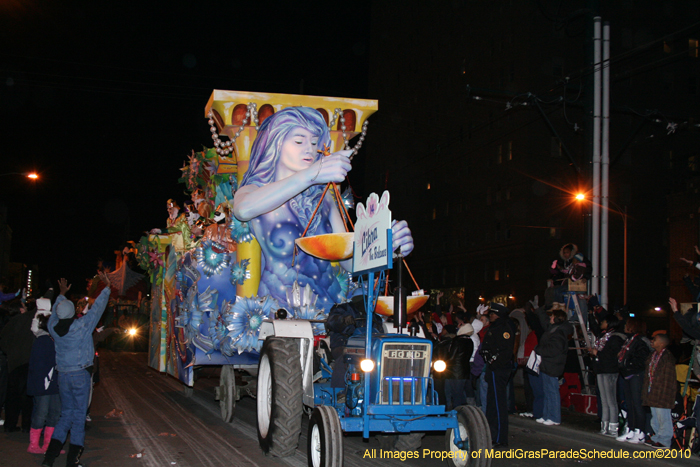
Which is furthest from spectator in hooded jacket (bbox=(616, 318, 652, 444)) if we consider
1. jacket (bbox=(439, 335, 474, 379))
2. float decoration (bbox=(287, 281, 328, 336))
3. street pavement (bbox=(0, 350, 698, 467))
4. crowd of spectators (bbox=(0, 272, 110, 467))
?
crowd of spectators (bbox=(0, 272, 110, 467))

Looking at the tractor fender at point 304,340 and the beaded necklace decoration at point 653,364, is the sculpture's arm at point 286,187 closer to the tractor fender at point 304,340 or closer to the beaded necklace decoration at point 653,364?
the tractor fender at point 304,340

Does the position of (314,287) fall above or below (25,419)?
above

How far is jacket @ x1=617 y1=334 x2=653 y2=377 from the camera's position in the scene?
8820 mm

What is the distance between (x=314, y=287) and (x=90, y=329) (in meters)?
3.66

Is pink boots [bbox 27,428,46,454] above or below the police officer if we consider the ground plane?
below

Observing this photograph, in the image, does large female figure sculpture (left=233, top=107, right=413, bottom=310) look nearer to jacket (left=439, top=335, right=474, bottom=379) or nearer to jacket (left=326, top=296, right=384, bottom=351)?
jacket (left=439, top=335, right=474, bottom=379)

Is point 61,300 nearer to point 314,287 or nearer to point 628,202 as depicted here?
point 314,287

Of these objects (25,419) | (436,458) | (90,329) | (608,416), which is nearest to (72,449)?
(90,329)

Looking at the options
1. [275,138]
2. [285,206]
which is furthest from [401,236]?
[275,138]

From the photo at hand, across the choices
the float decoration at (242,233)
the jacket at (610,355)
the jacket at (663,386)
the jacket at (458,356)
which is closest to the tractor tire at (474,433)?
the jacket at (663,386)

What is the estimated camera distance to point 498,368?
28.4ft

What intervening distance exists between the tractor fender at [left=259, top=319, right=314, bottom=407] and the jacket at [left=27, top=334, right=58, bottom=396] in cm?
271

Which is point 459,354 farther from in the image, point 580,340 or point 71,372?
point 71,372

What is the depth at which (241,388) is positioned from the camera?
970 centimetres
